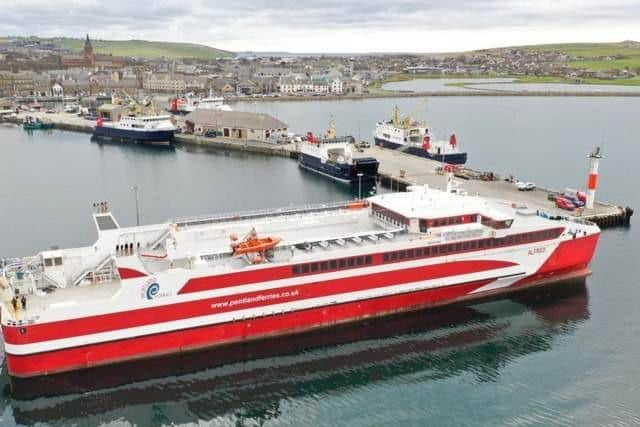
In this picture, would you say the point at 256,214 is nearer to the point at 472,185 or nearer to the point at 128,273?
the point at 128,273

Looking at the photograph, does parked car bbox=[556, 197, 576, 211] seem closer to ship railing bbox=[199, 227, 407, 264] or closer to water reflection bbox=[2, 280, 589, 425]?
water reflection bbox=[2, 280, 589, 425]

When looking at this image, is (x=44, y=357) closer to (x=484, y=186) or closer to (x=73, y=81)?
(x=484, y=186)

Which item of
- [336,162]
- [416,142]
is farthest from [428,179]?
[416,142]

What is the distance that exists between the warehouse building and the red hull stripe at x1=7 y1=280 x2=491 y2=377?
5218 centimetres

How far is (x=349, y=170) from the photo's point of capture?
53500mm

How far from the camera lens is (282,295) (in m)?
23.9

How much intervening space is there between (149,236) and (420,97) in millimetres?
119801

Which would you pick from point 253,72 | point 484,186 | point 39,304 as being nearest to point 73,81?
point 253,72

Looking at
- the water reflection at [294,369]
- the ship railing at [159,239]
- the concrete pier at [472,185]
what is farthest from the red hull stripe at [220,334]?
the concrete pier at [472,185]

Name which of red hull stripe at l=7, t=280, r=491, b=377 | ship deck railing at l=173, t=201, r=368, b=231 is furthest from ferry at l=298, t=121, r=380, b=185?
red hull stripe at l=7, t=280, r=491, b=377

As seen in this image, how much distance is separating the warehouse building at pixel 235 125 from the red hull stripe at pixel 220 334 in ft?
171

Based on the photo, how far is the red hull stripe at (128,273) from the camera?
21.2 m

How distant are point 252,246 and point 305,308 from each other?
3639mm

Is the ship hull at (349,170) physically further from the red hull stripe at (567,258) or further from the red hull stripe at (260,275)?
the red hull stripe at (260,275)
